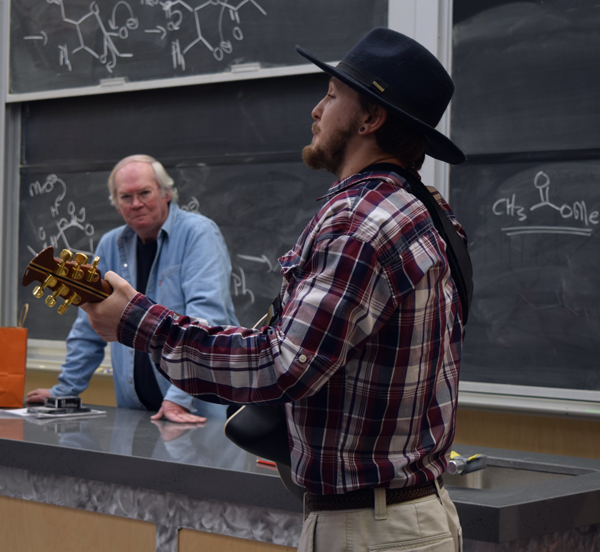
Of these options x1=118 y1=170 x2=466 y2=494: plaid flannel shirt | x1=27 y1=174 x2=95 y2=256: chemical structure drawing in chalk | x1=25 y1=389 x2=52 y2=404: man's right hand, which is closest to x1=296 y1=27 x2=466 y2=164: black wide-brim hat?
x1=118 y1=170 x2=466 y2=494: plaid flannel shirt

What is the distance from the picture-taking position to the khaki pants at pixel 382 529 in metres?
1.04

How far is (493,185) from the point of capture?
2.95 meters

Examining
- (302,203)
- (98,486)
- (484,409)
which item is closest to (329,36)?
(302,203)

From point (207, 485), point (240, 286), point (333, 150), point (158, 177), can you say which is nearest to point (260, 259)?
point (240, 286)

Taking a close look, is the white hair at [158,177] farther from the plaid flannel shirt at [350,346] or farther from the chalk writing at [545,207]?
the plaid flannel shirt at [350,346]

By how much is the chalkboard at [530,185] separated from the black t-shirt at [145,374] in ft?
3.83

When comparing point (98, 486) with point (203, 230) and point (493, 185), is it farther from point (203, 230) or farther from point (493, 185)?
point (493, 185)

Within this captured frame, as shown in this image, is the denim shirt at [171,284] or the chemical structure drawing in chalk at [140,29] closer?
the denim shirt at [171,284]

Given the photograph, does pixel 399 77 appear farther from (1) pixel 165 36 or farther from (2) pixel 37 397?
(1) pixel 165 36

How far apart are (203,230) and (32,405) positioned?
2.86 ft

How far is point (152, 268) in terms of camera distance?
2691mm

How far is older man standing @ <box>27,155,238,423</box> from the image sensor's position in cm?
261

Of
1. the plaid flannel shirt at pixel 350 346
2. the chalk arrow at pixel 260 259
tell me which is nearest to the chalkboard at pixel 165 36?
the chalk arrow at pixel 260 259

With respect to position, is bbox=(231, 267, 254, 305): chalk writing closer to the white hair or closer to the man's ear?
the white hair
